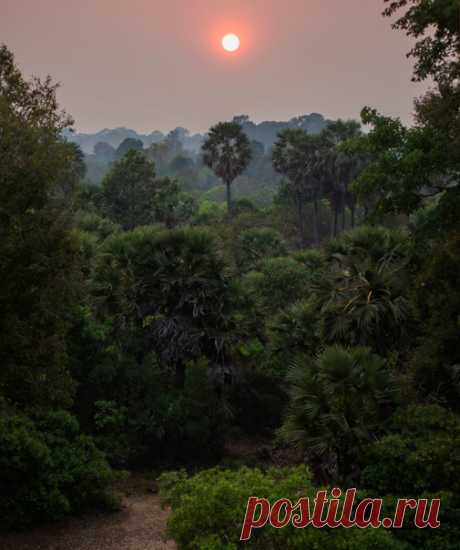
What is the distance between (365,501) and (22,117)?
9.31m

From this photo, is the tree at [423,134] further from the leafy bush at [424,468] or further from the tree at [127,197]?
the tree at [127,197]

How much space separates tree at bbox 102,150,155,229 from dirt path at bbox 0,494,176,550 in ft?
108

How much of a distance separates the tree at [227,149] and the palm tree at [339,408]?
4236cm

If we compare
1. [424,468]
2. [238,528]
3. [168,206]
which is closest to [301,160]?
[168,206]

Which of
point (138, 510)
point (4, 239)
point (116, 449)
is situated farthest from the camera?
point (116, 449)

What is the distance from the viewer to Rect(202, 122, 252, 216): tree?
51.5 m

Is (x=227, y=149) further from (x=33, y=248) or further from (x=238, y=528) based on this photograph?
(x=238, y=528)

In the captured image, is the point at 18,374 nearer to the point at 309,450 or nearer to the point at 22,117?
the point at 22,117

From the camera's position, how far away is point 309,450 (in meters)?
11.1

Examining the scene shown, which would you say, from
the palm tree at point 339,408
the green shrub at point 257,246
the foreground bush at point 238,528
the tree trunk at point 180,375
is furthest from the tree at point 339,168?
the foreground bush at point 238,528

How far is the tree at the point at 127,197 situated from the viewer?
147 ft

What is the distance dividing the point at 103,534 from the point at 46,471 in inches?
76.0

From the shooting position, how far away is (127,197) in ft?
149

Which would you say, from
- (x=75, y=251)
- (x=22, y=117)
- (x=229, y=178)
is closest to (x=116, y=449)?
(x=75, y=251)
